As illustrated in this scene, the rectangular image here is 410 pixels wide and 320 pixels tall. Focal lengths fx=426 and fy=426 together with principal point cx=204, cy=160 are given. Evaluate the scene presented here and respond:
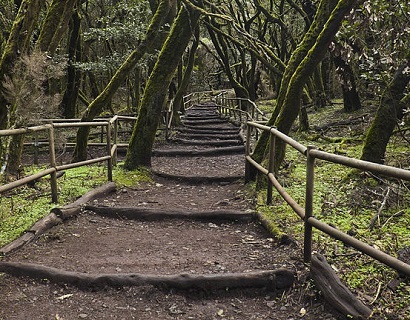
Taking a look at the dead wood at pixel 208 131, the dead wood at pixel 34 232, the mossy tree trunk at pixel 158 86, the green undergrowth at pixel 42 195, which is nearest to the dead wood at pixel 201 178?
the green undergrowth at pixel 42 195

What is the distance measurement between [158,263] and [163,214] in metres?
1.69

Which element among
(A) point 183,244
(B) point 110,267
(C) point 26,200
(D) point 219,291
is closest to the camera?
(D) point 219,291

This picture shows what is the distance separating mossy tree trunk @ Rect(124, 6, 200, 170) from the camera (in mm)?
8766

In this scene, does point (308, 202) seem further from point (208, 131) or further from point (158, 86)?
point (208, 131)

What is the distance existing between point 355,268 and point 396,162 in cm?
401

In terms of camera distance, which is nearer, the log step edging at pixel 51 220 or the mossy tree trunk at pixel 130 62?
the log step edging at pixel 51 220

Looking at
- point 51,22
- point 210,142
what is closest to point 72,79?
point 210,142

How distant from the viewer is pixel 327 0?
21.2ft

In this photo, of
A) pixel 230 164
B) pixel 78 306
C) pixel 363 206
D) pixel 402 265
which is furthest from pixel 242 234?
pixel 230 164

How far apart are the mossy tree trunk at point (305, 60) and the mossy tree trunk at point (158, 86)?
2.66m

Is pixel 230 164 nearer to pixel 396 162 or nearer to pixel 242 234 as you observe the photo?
pixel 396 162

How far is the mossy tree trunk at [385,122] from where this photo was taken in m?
6.19

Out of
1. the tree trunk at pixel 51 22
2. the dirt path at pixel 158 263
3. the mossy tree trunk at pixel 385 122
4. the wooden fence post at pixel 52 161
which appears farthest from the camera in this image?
the tree trunk at pixel 51 22

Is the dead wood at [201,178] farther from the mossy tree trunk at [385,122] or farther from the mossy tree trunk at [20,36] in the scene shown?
the mossy tree trunk at [20,36]
